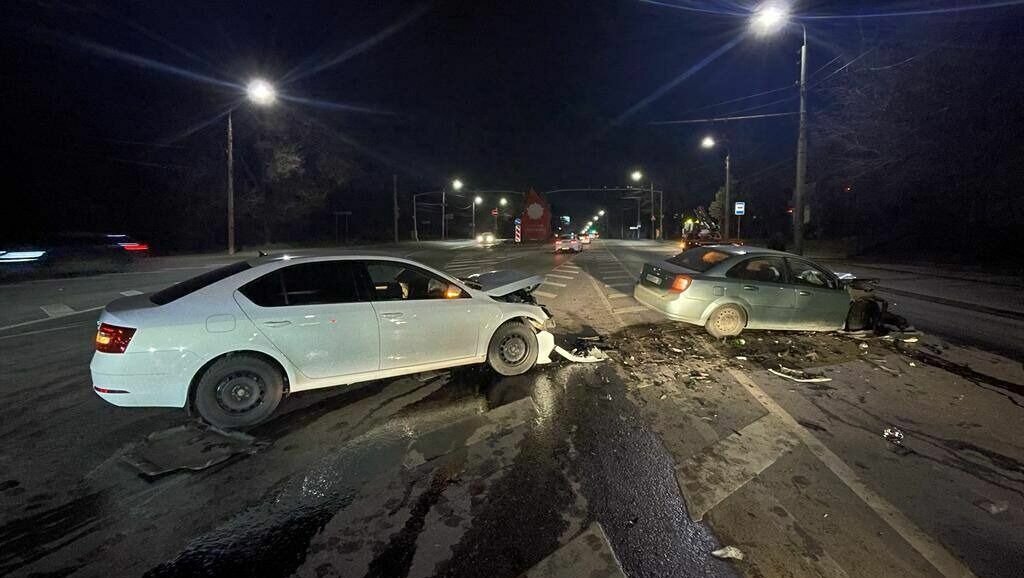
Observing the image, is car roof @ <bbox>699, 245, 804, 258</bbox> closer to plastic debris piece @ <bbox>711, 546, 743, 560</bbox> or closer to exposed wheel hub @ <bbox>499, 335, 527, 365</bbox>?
exposed wheel hub @ <bbox>499, 335, 527, 365</bbox>

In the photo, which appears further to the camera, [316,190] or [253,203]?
[316,190]

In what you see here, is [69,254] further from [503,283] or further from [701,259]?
[701,259]

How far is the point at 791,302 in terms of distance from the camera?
812 centimetres

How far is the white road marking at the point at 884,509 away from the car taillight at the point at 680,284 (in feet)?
10.1

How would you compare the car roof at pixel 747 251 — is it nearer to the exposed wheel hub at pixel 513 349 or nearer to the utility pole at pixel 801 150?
the exposed wheel hub at pixel 513 349

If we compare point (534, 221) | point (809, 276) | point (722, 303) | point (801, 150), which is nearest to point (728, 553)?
point (722, 303)

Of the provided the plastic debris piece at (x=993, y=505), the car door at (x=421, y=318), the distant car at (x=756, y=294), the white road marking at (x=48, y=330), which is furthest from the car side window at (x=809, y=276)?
the white road marking at (x=48, y=330)

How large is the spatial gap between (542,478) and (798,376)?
13.8 feet

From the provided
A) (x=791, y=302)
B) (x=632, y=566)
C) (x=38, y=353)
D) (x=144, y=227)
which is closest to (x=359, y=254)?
(x=632, y=566)

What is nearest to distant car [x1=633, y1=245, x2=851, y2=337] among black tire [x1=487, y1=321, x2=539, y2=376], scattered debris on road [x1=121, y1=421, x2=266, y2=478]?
black tire [x1=487, y1=321, x2=539, y2=376]

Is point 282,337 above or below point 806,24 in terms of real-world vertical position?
below

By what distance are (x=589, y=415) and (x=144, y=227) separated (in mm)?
35847

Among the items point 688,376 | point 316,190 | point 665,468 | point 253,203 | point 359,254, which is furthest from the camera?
point 316,190

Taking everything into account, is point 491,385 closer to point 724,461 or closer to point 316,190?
point 724,461
